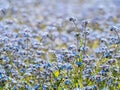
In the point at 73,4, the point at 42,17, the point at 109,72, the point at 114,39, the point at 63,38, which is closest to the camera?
the point at 109,72

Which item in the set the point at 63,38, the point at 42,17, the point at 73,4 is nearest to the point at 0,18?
the point at 63,38

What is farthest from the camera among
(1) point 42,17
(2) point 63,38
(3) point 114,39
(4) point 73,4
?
(4) point 73,4

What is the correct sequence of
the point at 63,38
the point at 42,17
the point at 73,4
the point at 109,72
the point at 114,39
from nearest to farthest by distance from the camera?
the point at 109,72 → the point at 114,39 → the point at 63,38 → the point at 42,17 → the point at 73,4

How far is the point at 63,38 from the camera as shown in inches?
328

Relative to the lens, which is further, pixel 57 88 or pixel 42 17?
pixel 42 17

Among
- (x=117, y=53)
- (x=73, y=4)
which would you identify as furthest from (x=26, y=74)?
(x=73, y=4)

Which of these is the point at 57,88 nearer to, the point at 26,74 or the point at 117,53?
the point at 26,74

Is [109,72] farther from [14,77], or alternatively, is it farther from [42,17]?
[42,17]

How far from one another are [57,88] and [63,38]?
3.04m

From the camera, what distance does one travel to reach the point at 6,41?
5762 mm

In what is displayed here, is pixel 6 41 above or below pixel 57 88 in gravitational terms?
above

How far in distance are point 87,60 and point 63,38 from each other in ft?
9.38

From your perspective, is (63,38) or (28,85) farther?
(63,38)

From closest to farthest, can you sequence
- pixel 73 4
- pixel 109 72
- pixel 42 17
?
pixel 109 72 < pixel 42 17 < pixel 73 4
